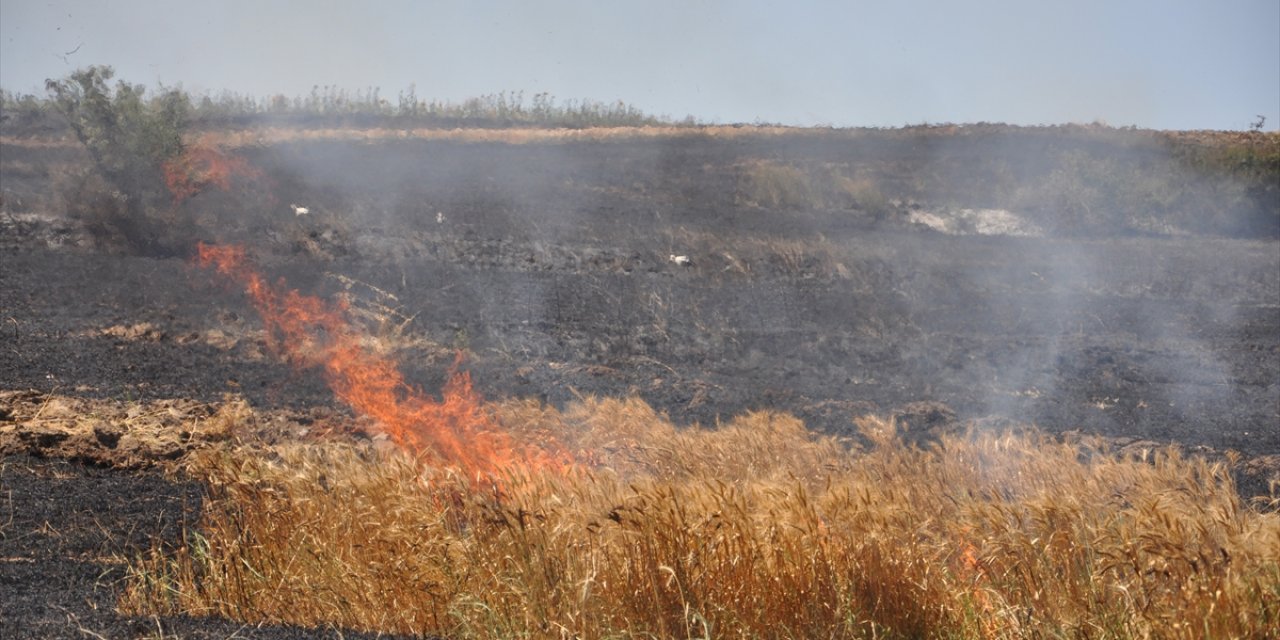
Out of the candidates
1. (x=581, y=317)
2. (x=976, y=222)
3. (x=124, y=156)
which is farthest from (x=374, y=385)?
(x=976, y=222)

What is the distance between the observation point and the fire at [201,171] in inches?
639

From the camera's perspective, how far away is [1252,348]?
13680mm

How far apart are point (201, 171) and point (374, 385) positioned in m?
8.58

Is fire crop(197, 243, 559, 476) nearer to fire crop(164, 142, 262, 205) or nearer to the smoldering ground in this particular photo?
the smoldering ground

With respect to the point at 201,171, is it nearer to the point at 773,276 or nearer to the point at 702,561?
the point at 773,276

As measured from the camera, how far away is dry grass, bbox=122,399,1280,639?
4.25m

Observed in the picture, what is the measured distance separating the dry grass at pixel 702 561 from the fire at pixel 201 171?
11.6 meters

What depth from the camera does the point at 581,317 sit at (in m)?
14.3

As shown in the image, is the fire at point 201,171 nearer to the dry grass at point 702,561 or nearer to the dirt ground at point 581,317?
the dirt ground at point 581,317

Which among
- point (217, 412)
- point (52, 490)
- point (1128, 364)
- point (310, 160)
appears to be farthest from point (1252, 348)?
point (310, 160)

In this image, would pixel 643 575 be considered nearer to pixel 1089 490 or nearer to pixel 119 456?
pixel 1089 490

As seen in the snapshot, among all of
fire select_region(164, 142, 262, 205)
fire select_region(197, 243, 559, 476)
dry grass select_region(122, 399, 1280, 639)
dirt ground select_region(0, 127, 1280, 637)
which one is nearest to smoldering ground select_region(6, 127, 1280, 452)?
dirt ground select_region(0, 127, 1280, 637)

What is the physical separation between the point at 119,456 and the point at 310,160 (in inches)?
492

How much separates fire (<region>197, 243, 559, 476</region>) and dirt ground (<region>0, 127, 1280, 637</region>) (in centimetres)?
28
